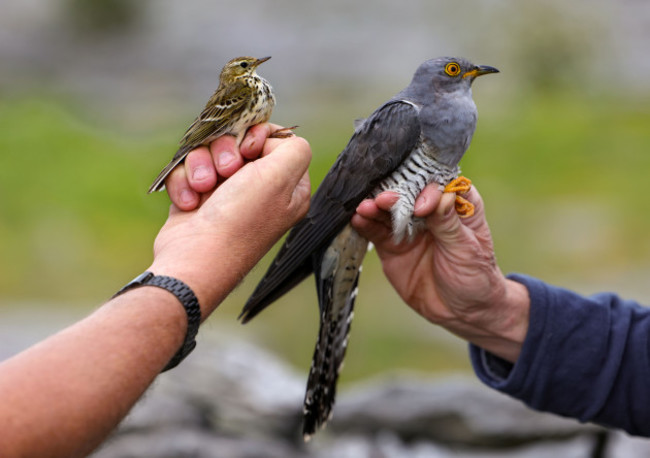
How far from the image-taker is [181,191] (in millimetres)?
2627

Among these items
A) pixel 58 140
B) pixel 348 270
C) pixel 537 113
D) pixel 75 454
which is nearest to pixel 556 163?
pixel 537 113

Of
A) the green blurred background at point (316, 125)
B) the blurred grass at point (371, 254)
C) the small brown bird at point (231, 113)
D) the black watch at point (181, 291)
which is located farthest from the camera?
the green blurred background at point (316, 125)

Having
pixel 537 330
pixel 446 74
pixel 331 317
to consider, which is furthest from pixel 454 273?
pixel 446 74

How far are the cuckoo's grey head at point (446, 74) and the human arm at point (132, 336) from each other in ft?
2.90

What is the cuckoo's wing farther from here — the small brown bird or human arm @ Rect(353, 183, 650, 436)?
the small brown bird

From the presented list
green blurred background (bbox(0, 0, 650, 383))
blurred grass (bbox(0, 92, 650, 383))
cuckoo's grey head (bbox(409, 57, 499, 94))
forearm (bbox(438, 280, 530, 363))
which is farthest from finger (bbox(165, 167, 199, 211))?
blurred grass (bbox(0, 92, 650, 383))

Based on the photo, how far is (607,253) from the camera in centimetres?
988

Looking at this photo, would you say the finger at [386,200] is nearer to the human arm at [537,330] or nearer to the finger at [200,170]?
the human arm at [537,330]

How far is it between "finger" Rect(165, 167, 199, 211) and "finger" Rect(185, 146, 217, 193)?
19 millimetres

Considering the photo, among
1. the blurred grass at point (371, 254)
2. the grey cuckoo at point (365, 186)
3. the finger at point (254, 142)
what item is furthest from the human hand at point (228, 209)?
the blurred grass at point (371, 254)

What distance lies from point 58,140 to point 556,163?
862cm

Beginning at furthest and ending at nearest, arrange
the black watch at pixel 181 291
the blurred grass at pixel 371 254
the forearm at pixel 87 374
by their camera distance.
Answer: the blurred grass at pixel 371 254
the black watch at pixel 181 291
the forearm at pixel 87 374

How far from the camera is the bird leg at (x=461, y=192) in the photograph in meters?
3.05

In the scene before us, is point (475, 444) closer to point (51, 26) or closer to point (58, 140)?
point (58, 140)
